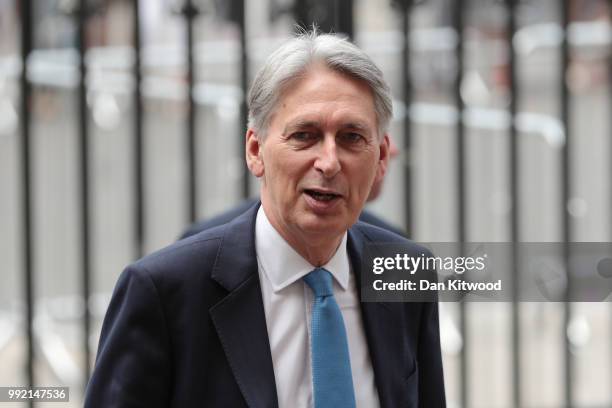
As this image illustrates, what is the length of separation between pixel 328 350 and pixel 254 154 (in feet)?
1.28

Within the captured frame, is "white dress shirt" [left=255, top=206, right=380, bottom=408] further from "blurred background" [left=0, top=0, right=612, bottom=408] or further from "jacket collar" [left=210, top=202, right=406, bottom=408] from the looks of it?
"blurred background" [left=0, top=0, right=612, bottom=408]

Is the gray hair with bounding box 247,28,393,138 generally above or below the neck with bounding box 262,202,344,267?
above

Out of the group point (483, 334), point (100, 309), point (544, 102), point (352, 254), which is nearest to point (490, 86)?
point (544, 102)

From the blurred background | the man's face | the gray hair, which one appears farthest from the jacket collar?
the blurred background

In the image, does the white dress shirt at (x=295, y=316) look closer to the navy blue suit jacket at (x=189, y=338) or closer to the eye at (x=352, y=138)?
the navy blue suit jacket at (x=189, y=338)

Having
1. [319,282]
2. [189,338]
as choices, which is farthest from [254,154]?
[189,338]

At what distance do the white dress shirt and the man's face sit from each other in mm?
77

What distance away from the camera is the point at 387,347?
1.89 m

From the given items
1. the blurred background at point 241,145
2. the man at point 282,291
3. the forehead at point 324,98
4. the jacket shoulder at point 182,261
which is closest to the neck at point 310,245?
the man at point 282,291

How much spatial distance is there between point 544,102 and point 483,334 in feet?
4.31

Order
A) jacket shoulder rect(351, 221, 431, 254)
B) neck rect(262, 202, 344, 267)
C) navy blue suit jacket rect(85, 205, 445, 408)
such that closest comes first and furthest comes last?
navy blue suit jacket rect(85, 205, 445, 408) < neck rect(262, 202, 344, 267) < jacket shoulder rect(351, 221, 431, 254)

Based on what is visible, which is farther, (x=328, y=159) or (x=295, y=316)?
(x=295, y=316)

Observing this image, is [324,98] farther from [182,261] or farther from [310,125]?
[182,261]

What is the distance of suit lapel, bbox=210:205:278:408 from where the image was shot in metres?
1.74
